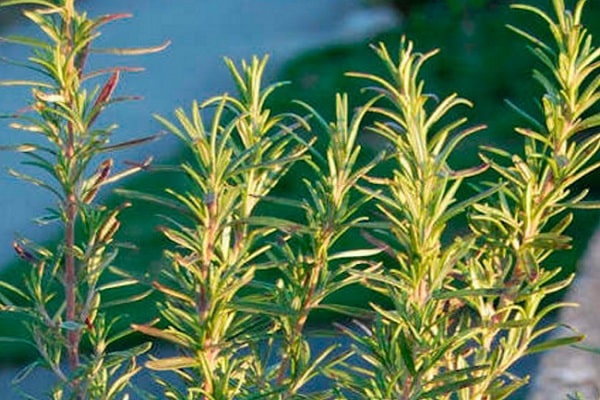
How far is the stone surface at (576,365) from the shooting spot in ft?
8.21

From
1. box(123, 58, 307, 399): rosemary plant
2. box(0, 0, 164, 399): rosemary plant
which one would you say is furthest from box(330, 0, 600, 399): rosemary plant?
box(0, 0, 164, 399): rosemary plant

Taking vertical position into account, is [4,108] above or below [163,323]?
above

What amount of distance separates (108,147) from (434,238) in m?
0.34

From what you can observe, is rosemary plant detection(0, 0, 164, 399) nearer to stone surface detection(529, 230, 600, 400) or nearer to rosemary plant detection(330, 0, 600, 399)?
rosemary plant detection(330, 0, 600, 399)

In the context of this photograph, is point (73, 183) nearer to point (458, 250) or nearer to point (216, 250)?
point (216, 250)

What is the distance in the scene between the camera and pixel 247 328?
119cm

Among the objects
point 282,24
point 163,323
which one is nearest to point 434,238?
point 163,323

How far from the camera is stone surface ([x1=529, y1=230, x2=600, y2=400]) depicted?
8.21 feet

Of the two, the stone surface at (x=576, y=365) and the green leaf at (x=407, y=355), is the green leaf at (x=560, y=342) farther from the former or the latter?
the stone surface at (x=576, y=365)

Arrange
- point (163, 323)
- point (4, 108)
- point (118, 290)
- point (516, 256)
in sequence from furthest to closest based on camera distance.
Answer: point (4, 108), point (118, 290), point (163, 323), point (516, 256)

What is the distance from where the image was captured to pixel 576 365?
257 centimetres

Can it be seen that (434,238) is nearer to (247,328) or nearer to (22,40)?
(247,328)

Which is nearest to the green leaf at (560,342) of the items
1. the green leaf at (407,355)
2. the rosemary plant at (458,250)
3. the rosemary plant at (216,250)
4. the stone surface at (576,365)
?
the rosemary plant at (458,250)

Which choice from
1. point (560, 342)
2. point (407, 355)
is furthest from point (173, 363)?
point (560, 342)
